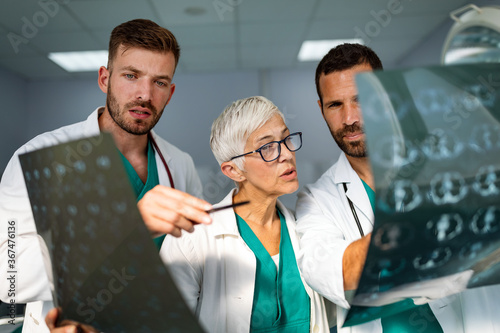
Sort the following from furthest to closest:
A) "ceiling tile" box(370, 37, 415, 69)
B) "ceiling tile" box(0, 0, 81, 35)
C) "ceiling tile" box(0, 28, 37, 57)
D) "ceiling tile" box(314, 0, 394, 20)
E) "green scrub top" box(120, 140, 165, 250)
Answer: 1. "ceiling tile" box(370, 37, 415, 69)
2. "ceiling tile" box(0, 28, 37, 57)
3. "ceiling tile" box(314, 0, 394, 20)
4. "ceiling tile" box(0, 0, 81, 35)
5. "green scrub top" box(120, 140, 165, 250)

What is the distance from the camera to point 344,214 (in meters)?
1.10

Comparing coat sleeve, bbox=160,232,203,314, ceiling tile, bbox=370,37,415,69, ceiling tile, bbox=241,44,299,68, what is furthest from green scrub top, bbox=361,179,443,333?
ceiling tile, bbox=370,37,415,69

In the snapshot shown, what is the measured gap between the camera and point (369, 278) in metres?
0.50

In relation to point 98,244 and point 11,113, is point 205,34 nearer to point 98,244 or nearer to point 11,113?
point 11,113

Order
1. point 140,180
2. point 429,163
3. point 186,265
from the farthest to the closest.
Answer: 1. point 140,180
2. point 186,265
3. point 429,163

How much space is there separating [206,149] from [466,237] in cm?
497

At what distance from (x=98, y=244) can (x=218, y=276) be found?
1.84 ft

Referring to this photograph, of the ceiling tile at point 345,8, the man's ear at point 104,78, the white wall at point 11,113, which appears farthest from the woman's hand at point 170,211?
the white wall at point 11,113

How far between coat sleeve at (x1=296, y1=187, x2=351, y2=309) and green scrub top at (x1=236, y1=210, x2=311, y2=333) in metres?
0.13

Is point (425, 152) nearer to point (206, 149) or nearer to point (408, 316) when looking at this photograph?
point (408, 316)

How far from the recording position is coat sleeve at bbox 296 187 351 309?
73 cm

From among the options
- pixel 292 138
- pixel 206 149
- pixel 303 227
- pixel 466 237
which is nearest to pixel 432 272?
pixel 466 237

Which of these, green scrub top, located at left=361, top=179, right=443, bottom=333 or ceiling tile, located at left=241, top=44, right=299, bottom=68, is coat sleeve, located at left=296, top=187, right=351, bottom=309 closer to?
green scrub top, located at left=361, top=179, right=443, bottom=333

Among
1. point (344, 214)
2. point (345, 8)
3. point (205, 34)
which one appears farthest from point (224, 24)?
point (344, 214)
